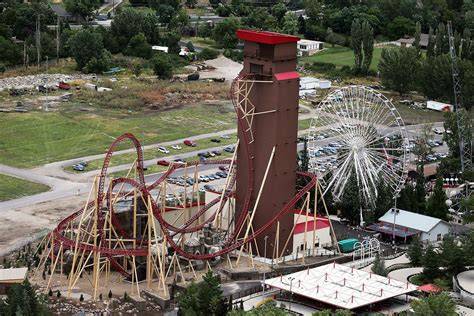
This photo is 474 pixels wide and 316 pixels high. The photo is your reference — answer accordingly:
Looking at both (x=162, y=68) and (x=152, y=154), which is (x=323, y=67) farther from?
(x=152, y=154)

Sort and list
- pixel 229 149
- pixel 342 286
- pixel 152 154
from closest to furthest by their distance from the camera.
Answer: pixel 342 286, pixel 152 154, pixel 229 149

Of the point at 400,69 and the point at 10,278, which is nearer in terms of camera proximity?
the point at 10,278

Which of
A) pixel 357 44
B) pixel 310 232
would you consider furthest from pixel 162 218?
pixel 357 44

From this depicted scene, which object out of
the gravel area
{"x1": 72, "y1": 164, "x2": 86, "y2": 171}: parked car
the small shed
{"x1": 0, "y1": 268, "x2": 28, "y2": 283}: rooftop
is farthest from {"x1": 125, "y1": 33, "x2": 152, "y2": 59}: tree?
the small shed

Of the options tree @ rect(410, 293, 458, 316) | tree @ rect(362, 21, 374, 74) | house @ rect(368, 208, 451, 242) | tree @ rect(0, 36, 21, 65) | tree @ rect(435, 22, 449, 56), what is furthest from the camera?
tree @ rect(0, 36, 21, 65)

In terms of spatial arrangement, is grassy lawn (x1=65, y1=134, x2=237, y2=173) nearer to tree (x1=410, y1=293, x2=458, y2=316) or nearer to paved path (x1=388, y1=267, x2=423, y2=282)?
paved path (x1=388, y1=267, x2=423, y2=282)

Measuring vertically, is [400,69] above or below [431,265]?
above

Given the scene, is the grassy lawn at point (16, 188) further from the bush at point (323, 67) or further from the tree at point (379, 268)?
the bush at point (323, 67)
